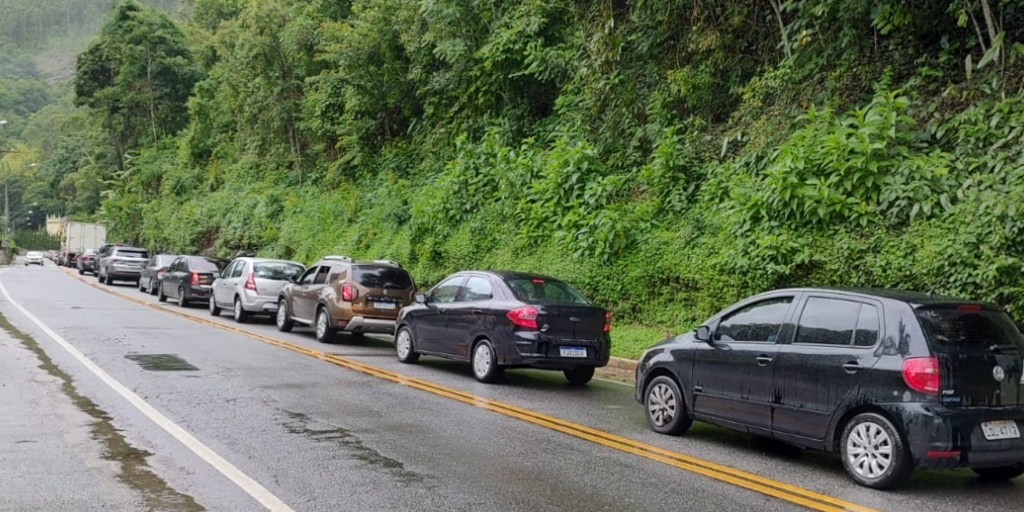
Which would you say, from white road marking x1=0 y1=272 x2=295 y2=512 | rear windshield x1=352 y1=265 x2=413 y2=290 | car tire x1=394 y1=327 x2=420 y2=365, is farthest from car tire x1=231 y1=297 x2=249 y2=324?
car tire x1=394 y1=327 x2=420 y2=365

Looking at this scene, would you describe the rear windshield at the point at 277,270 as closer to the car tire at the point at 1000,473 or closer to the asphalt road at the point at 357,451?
the asphalt road at the point at 357,451

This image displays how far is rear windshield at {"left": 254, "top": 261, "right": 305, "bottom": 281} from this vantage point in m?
20.3

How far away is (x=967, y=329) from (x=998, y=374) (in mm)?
401

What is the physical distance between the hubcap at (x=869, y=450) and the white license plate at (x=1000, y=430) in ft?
2.33

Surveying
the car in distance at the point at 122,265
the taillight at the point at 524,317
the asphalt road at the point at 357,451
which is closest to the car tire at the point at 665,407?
the asphalt road at the point at 357,451

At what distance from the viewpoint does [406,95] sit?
2814 cm

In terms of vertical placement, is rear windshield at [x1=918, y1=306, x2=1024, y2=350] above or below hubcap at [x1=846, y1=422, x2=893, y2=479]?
above

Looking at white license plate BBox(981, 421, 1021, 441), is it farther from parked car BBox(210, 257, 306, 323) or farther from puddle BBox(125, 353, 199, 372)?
parked car BBox(210, 257, 306, 323)

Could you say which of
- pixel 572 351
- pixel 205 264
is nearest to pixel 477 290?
pixel 572 351

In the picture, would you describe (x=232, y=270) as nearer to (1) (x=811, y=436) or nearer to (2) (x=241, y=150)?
(1) (x=811, y=436)

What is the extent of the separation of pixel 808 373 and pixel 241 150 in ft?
139

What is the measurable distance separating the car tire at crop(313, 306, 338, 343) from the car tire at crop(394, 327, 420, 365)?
284 cm

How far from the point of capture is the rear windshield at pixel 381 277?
15906mm

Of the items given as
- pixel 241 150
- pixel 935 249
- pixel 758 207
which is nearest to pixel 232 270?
pixel 758 207
